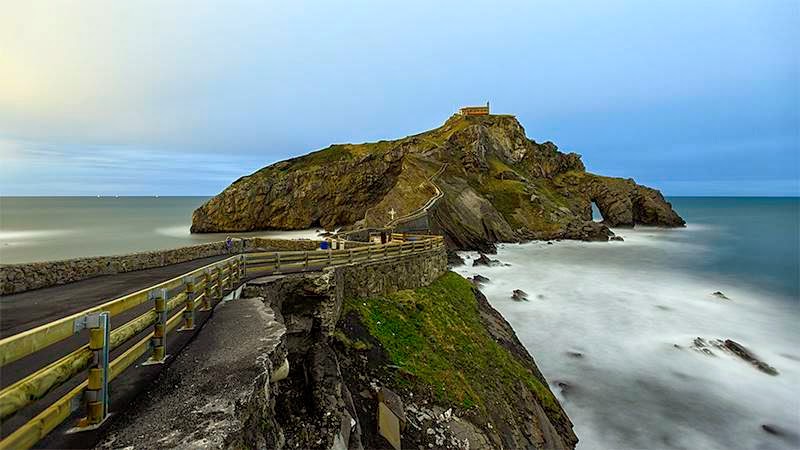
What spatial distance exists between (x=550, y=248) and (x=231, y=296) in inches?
2186

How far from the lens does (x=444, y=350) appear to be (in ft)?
48.5

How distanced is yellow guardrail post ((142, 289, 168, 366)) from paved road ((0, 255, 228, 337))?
3.99m

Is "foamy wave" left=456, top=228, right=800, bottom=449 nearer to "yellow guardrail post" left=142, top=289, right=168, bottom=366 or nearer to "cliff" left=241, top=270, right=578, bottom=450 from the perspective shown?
"cliff" left=241, top=270, right=578, bottom=450

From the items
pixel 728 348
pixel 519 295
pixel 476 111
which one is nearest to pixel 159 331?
pixel 519 295

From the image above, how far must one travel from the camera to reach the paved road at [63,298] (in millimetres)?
8266

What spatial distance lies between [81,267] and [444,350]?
531 inches

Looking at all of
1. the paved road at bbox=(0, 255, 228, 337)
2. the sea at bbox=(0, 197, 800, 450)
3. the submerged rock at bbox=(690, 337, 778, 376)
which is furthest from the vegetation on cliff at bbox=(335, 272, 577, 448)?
the submerged rock at bbox=(690, 337, 778, 376)

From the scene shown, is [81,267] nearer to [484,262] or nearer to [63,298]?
[63,298]

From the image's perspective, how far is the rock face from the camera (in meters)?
60.3

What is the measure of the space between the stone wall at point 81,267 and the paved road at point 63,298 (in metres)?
0.37

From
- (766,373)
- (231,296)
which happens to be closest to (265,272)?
(231,296)

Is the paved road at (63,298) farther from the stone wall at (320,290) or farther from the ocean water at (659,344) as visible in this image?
the ocean water at (659,344)

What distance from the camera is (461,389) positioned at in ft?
41.0

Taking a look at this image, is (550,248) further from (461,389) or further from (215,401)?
(215,401)
